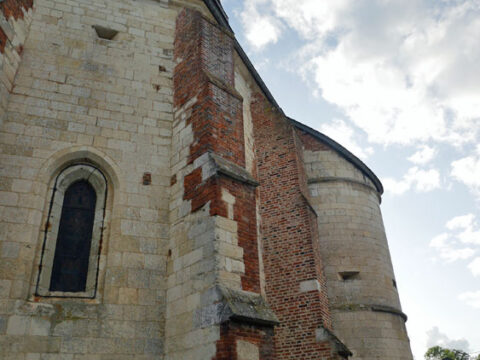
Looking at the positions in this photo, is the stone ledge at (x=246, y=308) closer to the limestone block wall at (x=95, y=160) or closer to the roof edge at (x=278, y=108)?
the limestone block wall at (x=95, y=160)

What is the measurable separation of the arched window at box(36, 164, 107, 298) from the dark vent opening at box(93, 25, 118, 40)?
285 cm

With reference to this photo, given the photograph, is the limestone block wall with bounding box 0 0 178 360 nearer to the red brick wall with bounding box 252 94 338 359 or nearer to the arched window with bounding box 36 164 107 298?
the arched window with bounding box 36 164 107 298

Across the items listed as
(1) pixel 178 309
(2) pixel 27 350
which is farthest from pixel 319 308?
(2) pixel 27 350

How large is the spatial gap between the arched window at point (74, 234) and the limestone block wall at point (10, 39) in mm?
1466

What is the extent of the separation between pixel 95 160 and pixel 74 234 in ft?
4.14

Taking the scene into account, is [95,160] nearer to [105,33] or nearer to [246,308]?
[105,33]

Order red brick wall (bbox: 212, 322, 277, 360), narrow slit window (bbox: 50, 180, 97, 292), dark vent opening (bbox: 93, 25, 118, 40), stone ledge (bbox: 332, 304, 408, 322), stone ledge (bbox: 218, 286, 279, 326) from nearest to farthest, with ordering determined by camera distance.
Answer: red brick wall (bbox: 212, 322, 277, 360) < stone ledge (bbox: 218, 286, 279, 326) < narrow slit window (bbox: 50, 180, 97, 292) < dark vent opening (bbox: 93, 25, 118, 40) < stone ledge (bbox: 332, 304, 408, 322)

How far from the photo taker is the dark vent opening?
7.82 m

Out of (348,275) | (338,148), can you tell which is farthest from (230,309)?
(338,148)

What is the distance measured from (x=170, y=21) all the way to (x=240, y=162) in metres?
3.74

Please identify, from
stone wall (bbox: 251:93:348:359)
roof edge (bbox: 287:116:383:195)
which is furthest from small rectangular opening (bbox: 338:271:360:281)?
roof edge (bbox: 287:116:383:195)

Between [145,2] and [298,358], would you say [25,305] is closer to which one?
[298,358]

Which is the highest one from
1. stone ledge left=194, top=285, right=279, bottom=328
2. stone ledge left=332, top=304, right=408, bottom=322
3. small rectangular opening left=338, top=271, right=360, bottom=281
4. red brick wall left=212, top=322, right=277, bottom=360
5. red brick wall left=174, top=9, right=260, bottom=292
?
red brick wall left=174, top=9, right=260, bottom=292

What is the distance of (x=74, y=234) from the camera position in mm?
6254
